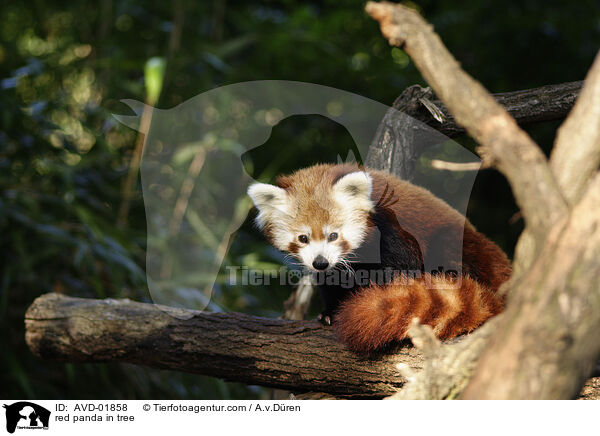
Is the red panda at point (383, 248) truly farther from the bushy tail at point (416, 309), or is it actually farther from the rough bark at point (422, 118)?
the rough bark at point (422, 118)

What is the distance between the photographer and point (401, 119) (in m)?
1.65

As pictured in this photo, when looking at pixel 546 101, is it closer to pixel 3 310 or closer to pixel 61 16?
pixel 3 310

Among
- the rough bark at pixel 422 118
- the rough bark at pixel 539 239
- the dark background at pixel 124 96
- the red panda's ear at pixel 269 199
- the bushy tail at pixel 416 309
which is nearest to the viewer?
the rough bark at pixel 539 239

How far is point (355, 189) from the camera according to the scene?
121 cm

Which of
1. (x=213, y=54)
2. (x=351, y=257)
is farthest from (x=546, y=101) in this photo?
(x=213, y=54)

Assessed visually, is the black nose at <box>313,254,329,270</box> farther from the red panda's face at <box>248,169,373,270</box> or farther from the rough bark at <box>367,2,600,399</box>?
the rough bark at <box>367,2,600,399</box>

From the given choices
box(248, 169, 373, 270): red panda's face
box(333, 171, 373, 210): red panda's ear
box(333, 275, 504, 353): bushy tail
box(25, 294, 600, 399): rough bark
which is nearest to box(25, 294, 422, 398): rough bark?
box(25, 294, 600, 399): rough bark

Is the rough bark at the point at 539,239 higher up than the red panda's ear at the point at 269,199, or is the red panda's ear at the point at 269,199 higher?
the red panda's ear at the point at 269,199

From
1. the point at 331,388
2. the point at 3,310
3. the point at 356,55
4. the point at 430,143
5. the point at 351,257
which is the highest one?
the point at 356,55

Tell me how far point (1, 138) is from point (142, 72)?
811 millimetres

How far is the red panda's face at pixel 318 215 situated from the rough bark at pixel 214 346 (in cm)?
25

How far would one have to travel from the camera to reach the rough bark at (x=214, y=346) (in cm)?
134
